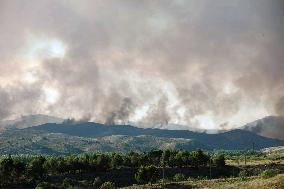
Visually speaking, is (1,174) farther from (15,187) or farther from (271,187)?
(271,187)

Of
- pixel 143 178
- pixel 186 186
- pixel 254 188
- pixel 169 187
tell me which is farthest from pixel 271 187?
pixel 143 178

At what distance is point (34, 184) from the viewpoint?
654ft

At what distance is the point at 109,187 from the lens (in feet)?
561

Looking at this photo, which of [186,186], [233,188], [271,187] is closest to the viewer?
[271,187]

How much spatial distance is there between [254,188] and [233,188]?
1165 cm

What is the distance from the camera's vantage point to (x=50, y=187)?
18825cm

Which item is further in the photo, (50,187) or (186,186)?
(50,187)

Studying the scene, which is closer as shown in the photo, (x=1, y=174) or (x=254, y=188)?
(x=254, y=188)

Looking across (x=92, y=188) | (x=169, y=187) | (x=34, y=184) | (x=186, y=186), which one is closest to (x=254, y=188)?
(x=186, y=186)

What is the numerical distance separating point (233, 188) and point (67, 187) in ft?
347

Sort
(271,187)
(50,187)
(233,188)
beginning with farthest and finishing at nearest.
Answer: (50,187) < (233,188) < (271,187)

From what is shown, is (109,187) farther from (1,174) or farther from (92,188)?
(1,174)

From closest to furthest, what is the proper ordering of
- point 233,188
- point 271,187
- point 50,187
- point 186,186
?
1. point 271,187
2. point 233,188
3. point 186,186
4. point 50,187

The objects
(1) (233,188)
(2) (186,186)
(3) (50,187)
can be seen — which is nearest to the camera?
(1) (233,188)
